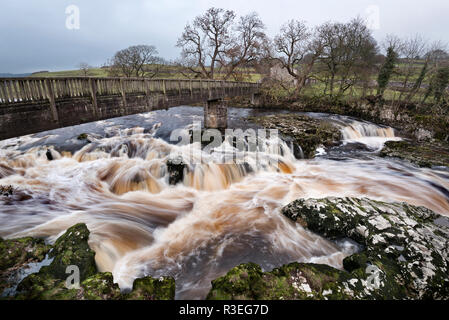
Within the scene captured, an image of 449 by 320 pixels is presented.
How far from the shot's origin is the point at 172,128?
1797cm

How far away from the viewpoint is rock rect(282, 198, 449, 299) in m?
3.98

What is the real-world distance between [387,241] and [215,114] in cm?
1486

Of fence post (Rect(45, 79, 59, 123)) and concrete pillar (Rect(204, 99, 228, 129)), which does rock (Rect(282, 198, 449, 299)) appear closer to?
fence post (Rect(45, 79, 59, 123))

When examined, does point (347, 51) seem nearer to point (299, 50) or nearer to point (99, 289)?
point (299, 50)

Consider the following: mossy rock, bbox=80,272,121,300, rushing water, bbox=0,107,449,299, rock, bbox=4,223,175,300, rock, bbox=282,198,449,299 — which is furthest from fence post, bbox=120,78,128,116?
rock, bbox=282,198,449,299

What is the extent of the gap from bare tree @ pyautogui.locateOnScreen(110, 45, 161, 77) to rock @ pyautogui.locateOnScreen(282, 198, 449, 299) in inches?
1469

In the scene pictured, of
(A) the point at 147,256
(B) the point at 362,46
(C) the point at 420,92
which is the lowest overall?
(A) the point at 147,256

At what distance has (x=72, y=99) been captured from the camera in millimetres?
7555

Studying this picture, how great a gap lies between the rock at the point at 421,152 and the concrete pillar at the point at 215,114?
11757 millimetres

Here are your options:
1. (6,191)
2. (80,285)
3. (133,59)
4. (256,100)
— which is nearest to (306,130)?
(256,100)

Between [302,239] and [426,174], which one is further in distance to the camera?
[426,174]
